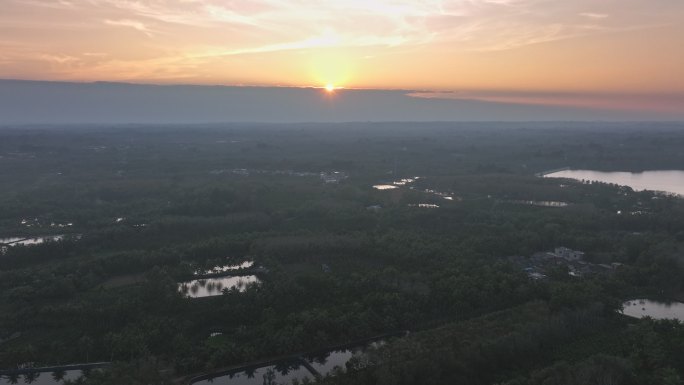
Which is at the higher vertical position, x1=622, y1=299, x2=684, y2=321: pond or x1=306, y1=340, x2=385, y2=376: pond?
x1=622, y1=299, x2=684, y2=321: pond

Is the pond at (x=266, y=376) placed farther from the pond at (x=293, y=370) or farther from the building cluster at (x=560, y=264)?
the building cluster at (x=560, y=264)

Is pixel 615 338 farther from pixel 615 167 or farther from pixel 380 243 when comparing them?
pixel 615 167

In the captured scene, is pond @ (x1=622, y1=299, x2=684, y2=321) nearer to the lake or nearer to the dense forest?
the dense forest

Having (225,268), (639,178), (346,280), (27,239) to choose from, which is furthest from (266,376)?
(639,178)

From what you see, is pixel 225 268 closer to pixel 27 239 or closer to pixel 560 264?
pixel 27 239

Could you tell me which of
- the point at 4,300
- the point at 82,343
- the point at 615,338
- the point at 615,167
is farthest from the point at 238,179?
the point at 615,167

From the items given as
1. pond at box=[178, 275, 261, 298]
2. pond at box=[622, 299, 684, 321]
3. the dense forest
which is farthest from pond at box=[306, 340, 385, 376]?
pond at box=[622, 299, 684, 321]
